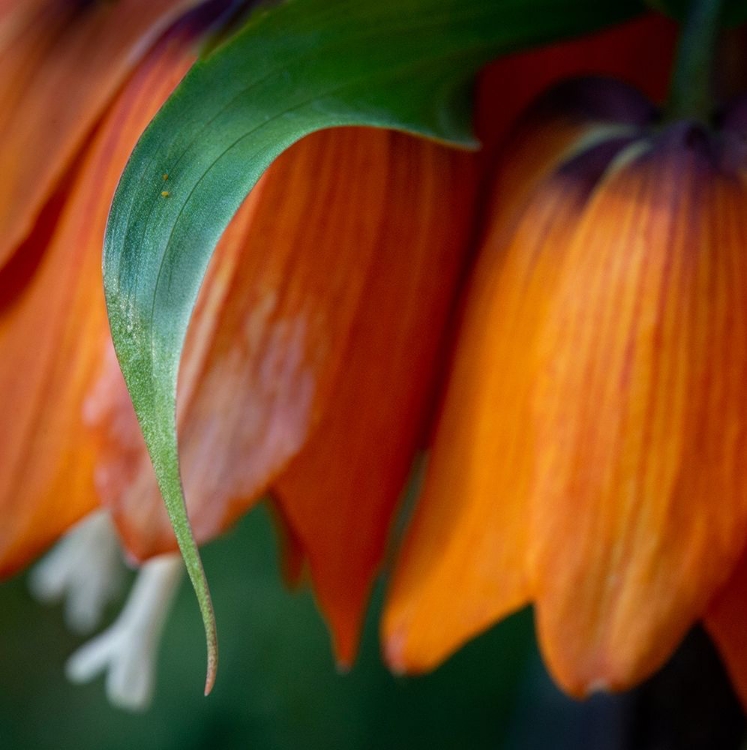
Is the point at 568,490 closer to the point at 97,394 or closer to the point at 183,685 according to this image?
the point at 97,394

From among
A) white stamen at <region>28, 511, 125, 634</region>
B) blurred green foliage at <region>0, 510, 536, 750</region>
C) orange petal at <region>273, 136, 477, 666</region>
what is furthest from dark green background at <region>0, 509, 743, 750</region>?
orange petal at <region>273, 136, 477, 666</region>

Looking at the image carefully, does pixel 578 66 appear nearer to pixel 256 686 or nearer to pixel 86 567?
pixel 86 567

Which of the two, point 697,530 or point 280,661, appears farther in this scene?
point 280,661

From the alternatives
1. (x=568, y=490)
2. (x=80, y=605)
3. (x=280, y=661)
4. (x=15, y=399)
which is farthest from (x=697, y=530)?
(x=280, y=661)

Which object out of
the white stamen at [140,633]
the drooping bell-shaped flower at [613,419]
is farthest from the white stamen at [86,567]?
the drooping bell-shaped flower at [613,419]

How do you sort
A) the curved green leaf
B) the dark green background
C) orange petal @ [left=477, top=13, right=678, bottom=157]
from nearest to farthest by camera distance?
the curved green leaf < orange petal @ [left=477, top=13, right=678, bottom=157] < the dark green background

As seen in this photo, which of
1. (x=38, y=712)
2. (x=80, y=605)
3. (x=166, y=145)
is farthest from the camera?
(x=38, y=712)

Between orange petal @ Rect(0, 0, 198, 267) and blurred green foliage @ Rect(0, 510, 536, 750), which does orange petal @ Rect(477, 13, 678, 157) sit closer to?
orange petal @ Rect(0, 0, 198, 267)
